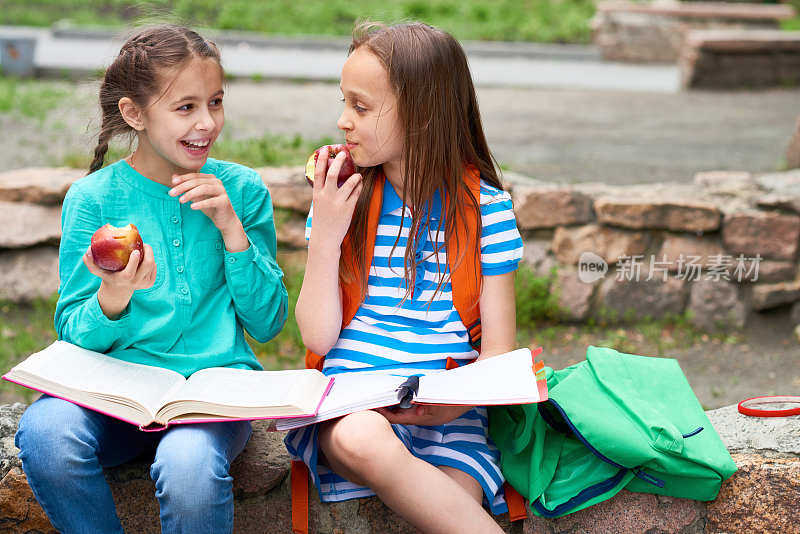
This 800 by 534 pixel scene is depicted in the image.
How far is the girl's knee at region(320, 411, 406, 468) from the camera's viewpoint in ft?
5.97

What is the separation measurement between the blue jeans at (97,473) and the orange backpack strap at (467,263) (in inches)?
25.9

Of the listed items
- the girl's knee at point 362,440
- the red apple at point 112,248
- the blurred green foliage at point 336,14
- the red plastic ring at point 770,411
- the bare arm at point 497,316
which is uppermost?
the blurred green foliage at point 336,14

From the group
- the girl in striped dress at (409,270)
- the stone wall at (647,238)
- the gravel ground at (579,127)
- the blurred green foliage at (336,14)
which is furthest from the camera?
the blurred green foliage at (336,14)

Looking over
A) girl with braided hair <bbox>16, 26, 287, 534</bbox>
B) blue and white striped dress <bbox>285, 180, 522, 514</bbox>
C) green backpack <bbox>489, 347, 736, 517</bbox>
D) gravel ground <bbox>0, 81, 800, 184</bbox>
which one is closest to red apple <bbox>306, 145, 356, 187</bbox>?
blue and white striped dress <bbox>285, 180, 522, 514</bbox>

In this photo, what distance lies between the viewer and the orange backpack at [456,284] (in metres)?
2.10

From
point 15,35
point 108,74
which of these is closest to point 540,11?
point 15,35

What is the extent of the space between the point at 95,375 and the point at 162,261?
32 centimetres

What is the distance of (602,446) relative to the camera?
1.97 meters

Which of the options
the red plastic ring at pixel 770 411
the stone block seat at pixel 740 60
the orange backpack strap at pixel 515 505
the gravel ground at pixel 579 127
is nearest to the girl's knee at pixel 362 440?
the orange backpack strap at pixel 515 505

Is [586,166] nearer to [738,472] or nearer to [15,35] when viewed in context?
[738,472]

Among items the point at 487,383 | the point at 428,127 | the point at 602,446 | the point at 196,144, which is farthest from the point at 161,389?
the point at 602,446

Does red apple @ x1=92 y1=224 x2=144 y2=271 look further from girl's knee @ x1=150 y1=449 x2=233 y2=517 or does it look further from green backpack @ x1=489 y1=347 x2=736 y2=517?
green backpack @ x1=489 y1=347 x2=736 y2=517

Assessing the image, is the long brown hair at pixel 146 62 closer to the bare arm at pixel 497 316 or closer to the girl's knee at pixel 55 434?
the girl's knee at pixel 55 434

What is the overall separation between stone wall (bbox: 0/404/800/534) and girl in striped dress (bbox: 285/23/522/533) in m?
0.15
